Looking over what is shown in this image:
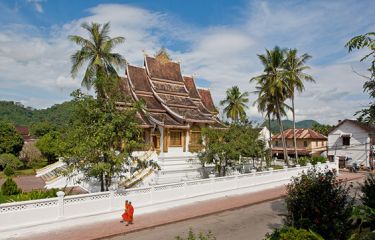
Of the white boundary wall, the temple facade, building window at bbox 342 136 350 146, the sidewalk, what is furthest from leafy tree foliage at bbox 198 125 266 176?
building window at bbox 342 136 350 146

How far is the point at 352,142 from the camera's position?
132ft

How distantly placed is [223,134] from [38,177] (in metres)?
15.3

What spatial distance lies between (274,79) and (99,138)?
22.9 metres

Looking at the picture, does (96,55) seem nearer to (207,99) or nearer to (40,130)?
(207,99)

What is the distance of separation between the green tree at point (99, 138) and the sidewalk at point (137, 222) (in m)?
2.34

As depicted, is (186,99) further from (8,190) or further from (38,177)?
(8,190)

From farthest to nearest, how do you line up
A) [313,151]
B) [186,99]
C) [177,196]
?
1. [313,151]
2. [186,99]
3. [177,196]

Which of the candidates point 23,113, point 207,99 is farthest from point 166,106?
point 23,113

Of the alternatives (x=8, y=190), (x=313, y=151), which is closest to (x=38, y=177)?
(x=8, y=190)

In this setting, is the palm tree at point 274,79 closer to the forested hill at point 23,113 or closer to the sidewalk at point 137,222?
the sidewalk at point 137,222

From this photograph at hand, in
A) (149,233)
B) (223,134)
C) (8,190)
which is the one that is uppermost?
(223,134)

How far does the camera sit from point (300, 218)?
31.4ft

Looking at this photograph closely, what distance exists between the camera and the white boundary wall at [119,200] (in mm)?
11766

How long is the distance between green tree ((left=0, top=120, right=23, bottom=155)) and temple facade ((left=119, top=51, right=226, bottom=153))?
1816 centimetres
